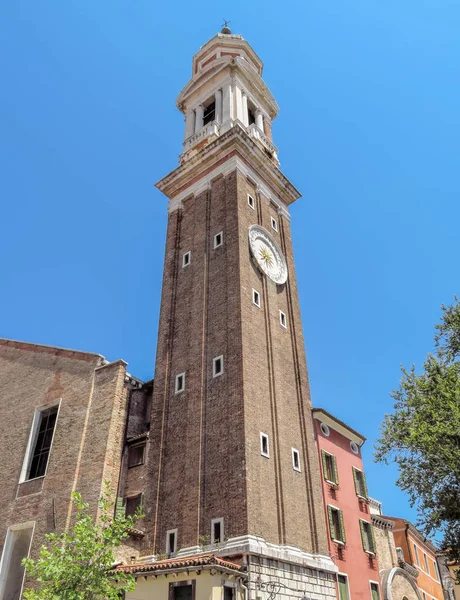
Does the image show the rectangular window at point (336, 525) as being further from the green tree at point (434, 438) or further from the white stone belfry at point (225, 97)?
the white stone belfry at point (225, 97)

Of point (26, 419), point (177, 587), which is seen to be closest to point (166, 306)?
point (26, 419)

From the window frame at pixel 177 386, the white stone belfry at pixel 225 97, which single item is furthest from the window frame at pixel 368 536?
the white stone belfry at pixel 225 97

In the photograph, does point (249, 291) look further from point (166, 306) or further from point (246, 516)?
point (246, 516)

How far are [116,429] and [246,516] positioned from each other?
719 cm

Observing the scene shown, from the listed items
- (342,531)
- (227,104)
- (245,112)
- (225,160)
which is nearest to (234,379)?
(342,531)

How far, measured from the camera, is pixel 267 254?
2950cm

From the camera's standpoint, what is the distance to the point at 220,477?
67.6 ft

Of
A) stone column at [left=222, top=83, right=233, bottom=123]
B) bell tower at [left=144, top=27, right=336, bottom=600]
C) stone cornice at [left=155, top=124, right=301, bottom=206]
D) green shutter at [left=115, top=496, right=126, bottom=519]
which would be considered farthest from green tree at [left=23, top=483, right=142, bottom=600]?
stone column at [left=222, top=83, right=233, bottom=123]

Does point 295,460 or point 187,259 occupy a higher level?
point 187,259

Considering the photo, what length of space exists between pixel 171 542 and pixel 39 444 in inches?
340

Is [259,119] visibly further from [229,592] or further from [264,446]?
[229,592]

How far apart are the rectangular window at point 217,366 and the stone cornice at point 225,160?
1317cm

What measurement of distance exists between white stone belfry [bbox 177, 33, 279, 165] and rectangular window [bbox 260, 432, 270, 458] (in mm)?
20221

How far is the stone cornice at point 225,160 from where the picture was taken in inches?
1238
